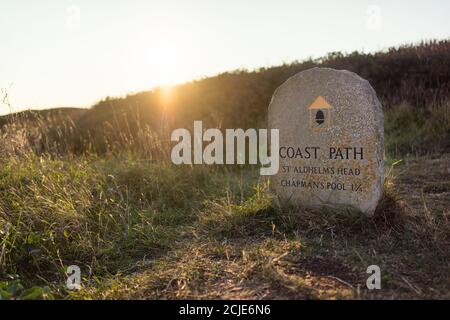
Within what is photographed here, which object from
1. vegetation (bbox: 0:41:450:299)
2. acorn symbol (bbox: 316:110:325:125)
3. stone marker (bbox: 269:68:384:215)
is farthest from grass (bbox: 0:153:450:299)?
acorn symbol (bbox: 316:110:325:125)

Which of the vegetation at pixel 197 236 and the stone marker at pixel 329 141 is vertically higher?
the stone marker at pixel 329 141

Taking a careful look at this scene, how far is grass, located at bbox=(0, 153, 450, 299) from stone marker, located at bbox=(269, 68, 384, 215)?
174mm

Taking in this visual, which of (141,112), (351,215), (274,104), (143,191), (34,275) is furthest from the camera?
(141,112)

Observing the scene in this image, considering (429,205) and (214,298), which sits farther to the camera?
(429,205)

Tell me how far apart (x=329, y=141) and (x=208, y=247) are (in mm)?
Result: 1352

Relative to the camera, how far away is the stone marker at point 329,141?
3713mm

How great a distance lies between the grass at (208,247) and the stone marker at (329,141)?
0.17 metres

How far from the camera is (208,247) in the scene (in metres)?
3.50

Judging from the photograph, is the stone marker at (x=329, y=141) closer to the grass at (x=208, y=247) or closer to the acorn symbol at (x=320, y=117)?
the acorn symbol at (x=320, y=117)

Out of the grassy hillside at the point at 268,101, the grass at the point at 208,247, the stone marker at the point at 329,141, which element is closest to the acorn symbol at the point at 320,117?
the stone marker at the point at 329,141

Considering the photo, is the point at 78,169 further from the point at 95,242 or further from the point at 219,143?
the point at 219,143
